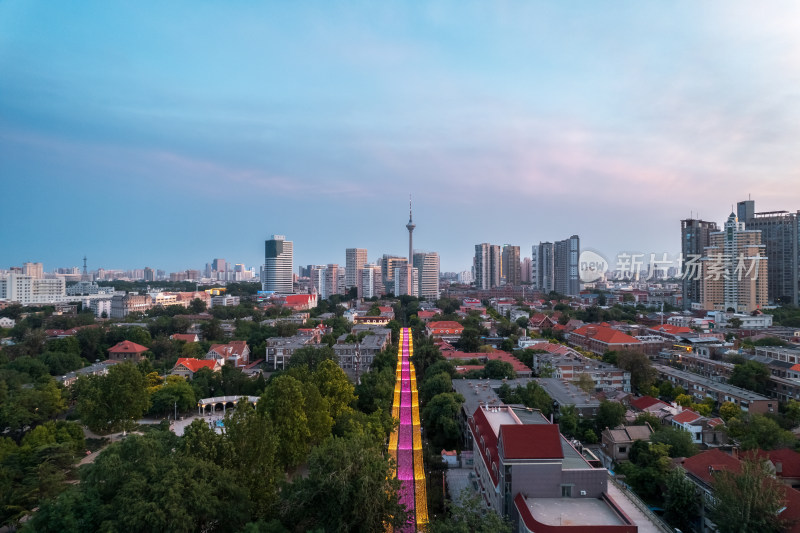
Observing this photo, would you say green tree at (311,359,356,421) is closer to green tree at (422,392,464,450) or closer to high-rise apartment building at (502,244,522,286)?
green tree at (422,392,464,450)

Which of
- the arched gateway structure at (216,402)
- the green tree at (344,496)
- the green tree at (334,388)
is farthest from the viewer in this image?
the arched gateway structure at (216,402)

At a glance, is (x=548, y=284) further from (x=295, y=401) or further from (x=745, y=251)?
(x=295, y=401)

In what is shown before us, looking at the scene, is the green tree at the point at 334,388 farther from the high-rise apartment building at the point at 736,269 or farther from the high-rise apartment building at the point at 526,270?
the high-rise apartment building at the point at 526,270

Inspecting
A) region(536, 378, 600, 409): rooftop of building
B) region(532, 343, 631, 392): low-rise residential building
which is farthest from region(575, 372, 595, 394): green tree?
region(532, 343, 631, 392): low-rise residential building

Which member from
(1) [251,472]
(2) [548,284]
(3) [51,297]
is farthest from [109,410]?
(2) [548,284]

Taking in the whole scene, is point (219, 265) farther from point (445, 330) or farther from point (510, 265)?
point (445, 330)

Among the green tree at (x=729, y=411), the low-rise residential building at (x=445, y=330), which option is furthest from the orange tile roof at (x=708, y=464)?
the low-rise residential building at (x=445, y=330)
